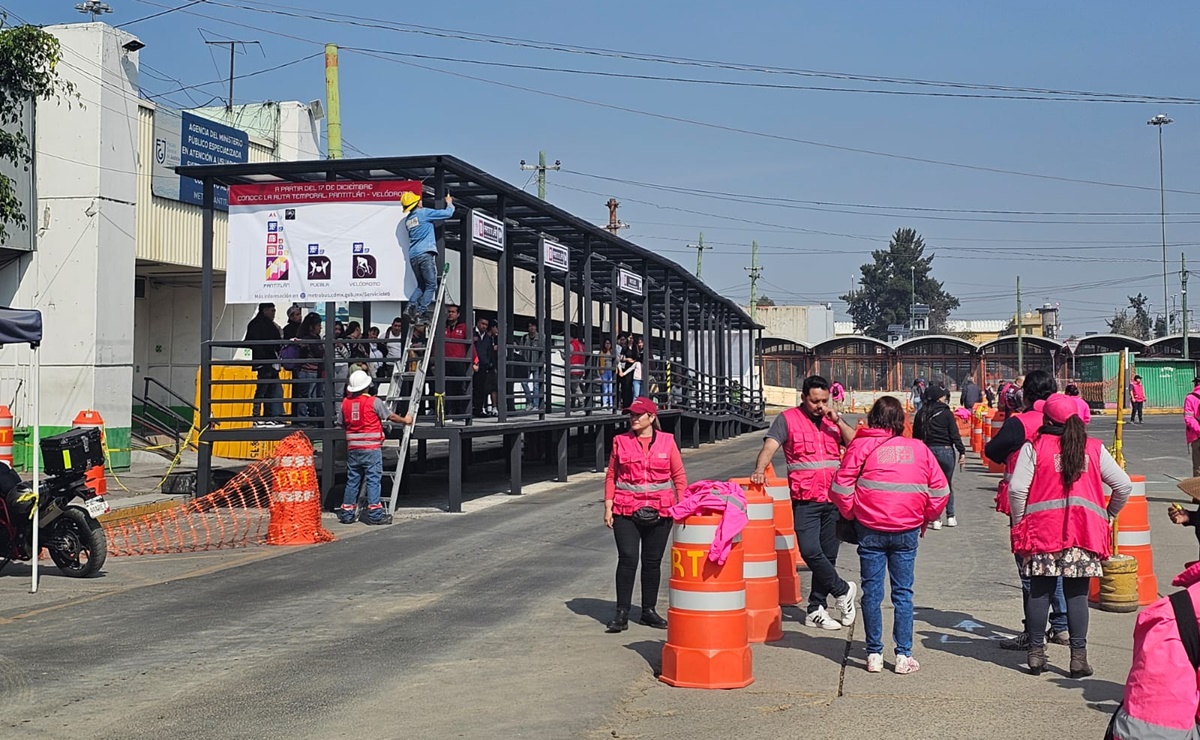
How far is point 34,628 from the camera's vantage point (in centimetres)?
894

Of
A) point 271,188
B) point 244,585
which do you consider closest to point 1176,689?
point 244,585

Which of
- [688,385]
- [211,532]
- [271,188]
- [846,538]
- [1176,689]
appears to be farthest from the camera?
[688,385]

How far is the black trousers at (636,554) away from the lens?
8586 mm

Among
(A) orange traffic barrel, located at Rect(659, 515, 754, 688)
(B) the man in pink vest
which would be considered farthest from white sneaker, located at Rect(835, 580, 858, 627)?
(A) orange traffic barrel, located at Rect(659, 515, 754, 688)

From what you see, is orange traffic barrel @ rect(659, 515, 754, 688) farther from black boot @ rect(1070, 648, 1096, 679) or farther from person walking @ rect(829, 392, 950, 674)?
black boot @ rect(1070, 648, 1096, 679)

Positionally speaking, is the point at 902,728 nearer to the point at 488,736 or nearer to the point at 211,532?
the point at 488,736

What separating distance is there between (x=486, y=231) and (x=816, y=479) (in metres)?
10.5

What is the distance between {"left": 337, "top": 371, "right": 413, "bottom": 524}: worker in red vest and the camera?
15070mm

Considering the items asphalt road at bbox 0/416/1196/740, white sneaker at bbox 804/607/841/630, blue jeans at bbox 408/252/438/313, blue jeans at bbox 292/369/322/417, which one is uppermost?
blue jeans at bbox 408/252/438/313

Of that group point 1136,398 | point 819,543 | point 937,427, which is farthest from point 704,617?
point 1136,398

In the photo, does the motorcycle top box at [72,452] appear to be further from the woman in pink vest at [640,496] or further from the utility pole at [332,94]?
the utility pole at [332,94]

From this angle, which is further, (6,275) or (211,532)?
(6,275)

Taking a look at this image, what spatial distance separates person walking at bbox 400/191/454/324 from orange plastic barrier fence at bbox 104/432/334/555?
114 inches

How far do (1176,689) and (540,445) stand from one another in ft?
82.7
